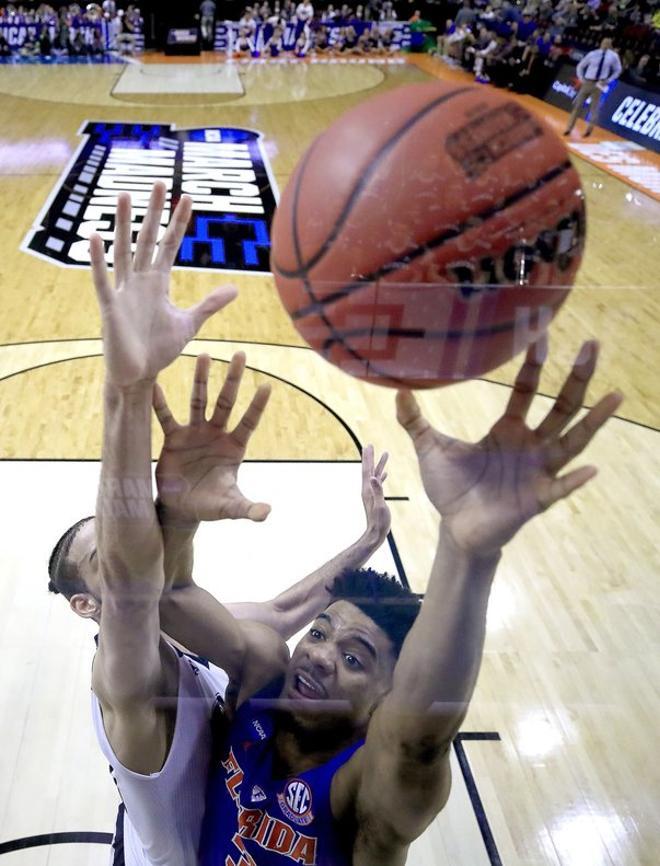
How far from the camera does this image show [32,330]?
4.06 m

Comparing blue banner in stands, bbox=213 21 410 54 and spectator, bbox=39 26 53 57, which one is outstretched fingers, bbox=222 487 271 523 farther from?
blue banner in stands, bbox=213 21 410 54

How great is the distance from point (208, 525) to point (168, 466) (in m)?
1.83

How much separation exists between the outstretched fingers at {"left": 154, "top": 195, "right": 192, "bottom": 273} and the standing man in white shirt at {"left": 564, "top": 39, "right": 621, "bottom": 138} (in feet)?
23.7

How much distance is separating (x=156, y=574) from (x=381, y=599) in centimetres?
64

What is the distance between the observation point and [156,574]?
3.43 ft

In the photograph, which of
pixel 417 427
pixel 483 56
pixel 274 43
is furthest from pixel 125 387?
pixel 274 43

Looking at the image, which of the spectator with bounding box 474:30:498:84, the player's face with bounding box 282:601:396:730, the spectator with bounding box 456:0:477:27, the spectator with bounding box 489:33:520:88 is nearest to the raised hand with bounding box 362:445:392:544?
the player's face with bounding box 282:601:396:730

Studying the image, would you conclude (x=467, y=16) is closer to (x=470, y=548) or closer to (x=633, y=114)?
(x=633, y=114)

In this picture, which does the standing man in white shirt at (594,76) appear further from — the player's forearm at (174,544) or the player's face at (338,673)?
the player's forearm at (174,544)

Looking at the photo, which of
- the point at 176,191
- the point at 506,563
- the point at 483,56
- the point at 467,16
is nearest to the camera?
the point at 506,563

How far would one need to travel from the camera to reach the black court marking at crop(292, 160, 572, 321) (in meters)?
1.02

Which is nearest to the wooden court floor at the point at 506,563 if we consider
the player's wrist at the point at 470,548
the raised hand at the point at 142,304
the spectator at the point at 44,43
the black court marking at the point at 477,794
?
the black court marking at the point at 477,794

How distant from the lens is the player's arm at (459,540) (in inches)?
34.5

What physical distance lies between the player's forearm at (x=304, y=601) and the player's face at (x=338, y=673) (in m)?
0.22
